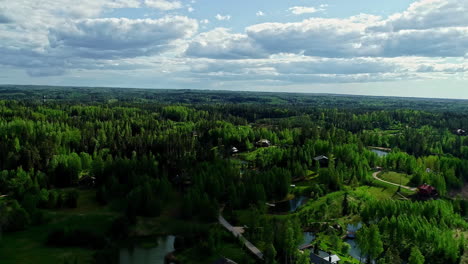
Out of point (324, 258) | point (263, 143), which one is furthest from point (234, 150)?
point (324, 258)

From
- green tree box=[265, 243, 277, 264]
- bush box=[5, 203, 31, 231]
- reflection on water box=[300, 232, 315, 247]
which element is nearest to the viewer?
green tree box=[265, 243, 277, 264]

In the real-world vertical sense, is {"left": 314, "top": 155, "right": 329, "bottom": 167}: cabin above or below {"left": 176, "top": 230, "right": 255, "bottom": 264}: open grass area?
above

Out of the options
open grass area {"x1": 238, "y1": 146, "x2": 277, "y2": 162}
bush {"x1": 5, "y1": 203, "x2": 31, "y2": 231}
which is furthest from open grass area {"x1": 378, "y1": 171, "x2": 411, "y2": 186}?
bush {"x1": 5, "y1": 203, "x2": 31, "y2": 231}

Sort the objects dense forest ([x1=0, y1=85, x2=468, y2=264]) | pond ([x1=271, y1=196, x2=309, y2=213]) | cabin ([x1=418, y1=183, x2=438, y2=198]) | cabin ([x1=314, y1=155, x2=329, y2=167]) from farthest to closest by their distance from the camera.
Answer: cabin ([x1=314, y1=155, x2=329, y2=167]) < cabin ([x1=418, y1=183, x2=438, y2=198]) < pond ([x1=271, y1=196, x2=309, y2=213]) < dense forest ([x1=0, y1=85, x2=468, y2=264])

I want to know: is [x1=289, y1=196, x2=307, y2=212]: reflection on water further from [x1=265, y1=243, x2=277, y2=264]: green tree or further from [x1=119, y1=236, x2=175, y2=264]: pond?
[x1=119, y1=236, x2=175, y2=264]: pond

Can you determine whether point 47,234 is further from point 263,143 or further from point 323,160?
point 263,143

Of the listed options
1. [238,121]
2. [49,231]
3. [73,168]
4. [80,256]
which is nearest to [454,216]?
[80,256]

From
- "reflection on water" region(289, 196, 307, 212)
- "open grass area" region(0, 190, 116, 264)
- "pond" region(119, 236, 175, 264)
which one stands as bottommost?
"pond" region(119, 236, 175, 264)
